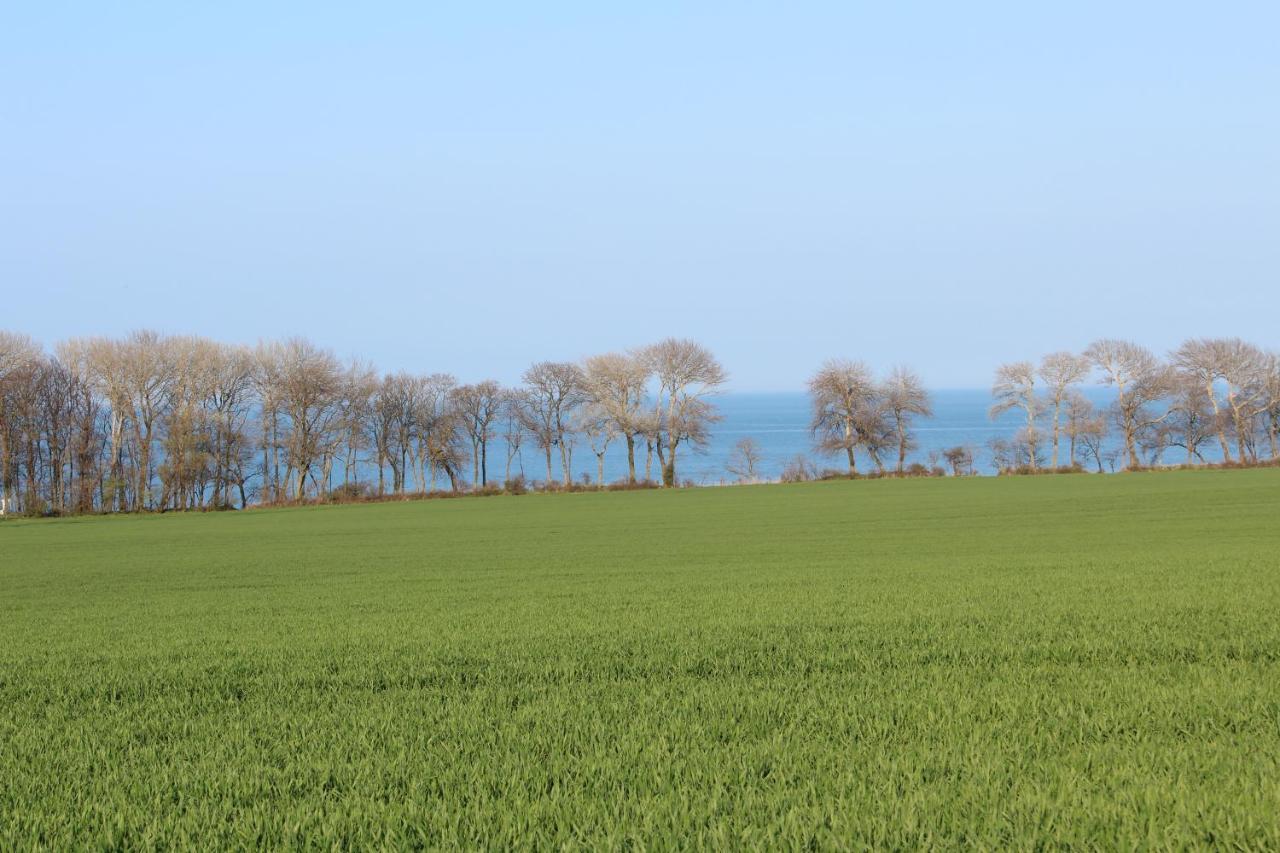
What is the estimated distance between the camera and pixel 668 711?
599 centimetres

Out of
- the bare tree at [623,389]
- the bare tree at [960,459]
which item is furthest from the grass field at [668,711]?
the bare tree at [623,389]

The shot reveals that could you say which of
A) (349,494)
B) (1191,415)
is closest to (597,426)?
(349,494)

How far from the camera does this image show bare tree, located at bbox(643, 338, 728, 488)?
241ft

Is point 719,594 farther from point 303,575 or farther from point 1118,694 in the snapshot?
point 303,575

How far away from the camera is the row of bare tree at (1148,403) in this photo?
235 ft

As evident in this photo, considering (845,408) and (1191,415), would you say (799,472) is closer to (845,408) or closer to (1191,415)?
(845,408)

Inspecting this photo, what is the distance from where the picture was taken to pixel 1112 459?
71.3 meters

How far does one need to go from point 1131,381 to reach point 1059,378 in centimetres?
501

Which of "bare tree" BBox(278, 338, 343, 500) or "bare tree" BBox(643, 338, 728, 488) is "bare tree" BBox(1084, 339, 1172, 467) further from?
"bare tree" BBox(278, 338, 343, 500)

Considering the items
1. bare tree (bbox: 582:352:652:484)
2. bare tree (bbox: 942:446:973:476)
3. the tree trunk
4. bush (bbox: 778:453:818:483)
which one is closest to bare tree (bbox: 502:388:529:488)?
bare tree (bbox: 582:352:652:484)

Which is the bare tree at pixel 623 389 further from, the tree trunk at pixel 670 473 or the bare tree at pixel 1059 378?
the bare tree at pixel 1059 378

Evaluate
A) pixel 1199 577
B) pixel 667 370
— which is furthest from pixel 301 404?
pixel 1199 577

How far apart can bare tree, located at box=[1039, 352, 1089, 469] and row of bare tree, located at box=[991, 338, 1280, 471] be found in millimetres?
76

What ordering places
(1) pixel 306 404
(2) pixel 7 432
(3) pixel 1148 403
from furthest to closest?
(3) pixel 1148 403, (1) pixel 306 404, (2) pixel 7 432
